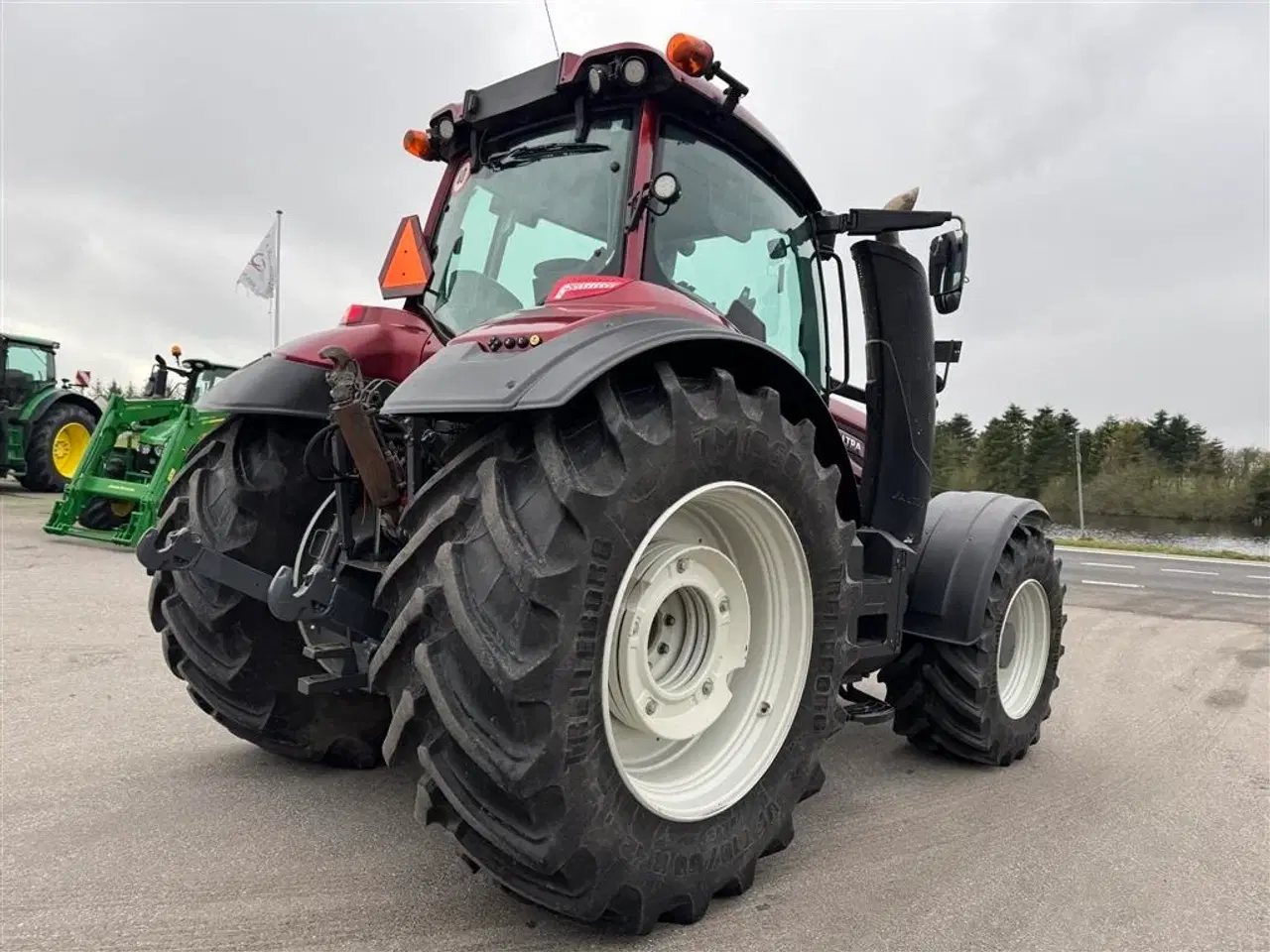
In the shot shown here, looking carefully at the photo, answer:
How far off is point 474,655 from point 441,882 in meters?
0.87

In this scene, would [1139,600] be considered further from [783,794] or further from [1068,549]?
[1068,549]

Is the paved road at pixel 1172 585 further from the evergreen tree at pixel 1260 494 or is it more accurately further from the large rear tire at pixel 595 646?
the evergreen tree at pixel 1260 494

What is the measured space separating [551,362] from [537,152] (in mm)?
1247

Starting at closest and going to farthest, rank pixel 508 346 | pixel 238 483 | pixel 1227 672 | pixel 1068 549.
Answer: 1. pixel 508 346
2. pixel 238 483
3. pixel 1227 672
4. pixel 1068 549

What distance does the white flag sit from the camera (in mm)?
16062

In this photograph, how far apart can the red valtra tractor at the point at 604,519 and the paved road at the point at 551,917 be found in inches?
8.0

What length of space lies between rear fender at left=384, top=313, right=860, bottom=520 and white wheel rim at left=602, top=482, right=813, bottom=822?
36 cm

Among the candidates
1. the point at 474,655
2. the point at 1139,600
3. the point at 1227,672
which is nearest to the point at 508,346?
the point at 474,655

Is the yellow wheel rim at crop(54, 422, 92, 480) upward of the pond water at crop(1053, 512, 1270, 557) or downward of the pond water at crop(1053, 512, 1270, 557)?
upward

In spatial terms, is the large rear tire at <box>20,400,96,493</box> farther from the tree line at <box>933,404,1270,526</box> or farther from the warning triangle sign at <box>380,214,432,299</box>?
the tree line at <box>933,404,1270,526</box>

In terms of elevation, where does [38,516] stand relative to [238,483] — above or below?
below

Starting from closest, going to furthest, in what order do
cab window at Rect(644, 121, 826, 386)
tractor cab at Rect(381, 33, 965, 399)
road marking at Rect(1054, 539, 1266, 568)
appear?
1. tractor cab at Rect(381, 33, 965, 399)
2. cab window at Rect(644, 121, 826, 386)
3. road marking at Rect(1054, 539, 1266, 568)

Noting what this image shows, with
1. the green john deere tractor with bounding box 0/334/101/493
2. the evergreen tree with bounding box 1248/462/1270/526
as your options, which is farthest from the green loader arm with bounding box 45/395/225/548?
the evergreen tree with bounding box 1248/462/1270/526

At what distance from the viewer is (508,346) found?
1.92m
